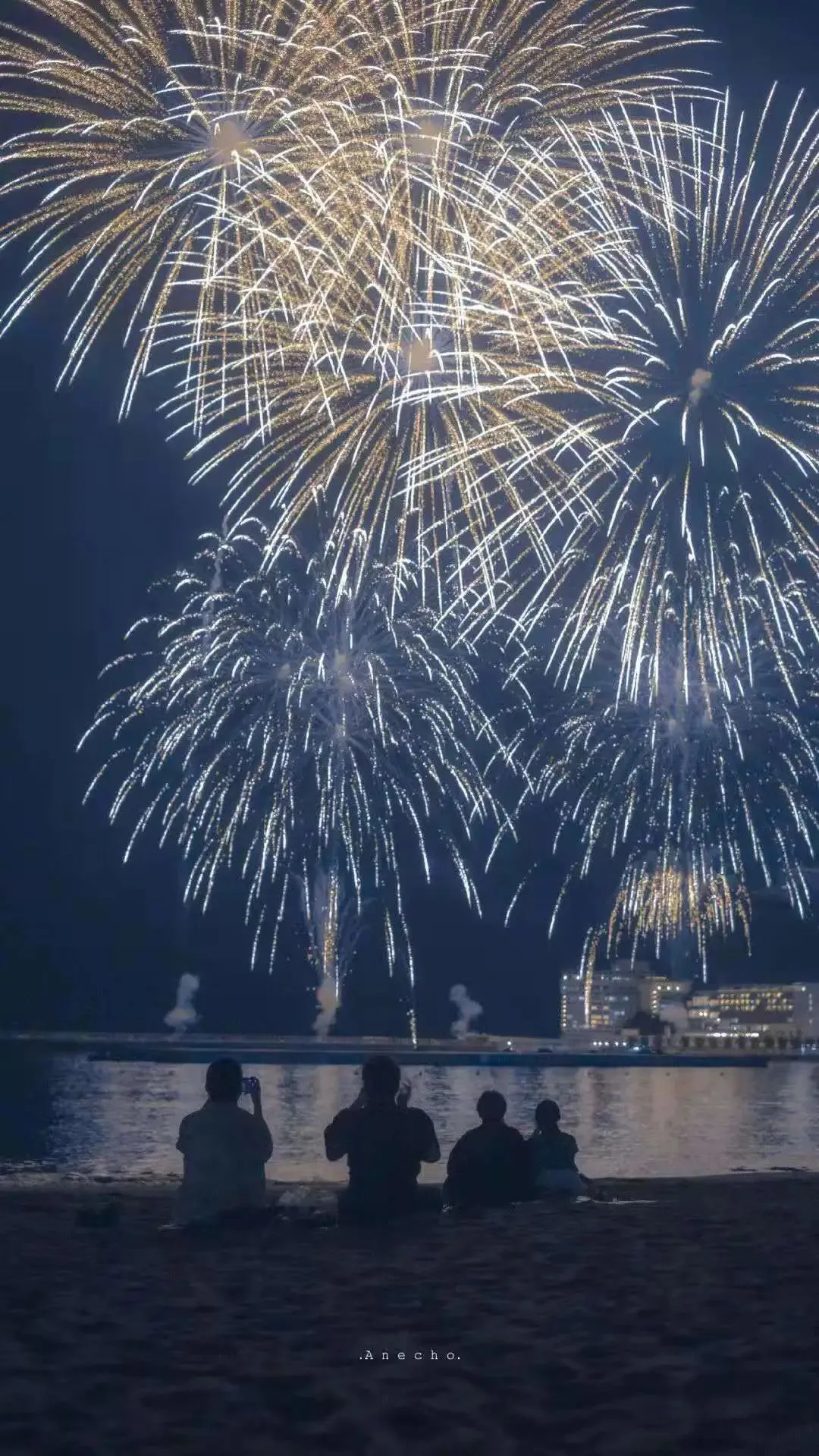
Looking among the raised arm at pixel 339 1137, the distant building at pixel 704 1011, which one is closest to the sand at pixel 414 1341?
the raised arm at pixel 339 1137

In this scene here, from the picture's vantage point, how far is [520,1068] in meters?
84.6

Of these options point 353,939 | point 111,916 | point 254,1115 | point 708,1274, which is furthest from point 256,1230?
point 111,916

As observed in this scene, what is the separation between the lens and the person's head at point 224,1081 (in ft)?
39.1

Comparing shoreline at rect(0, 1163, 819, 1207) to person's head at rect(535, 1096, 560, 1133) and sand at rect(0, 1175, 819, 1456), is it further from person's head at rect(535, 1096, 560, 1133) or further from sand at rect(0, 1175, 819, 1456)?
sand at rect(0, 1175, 819, 1456)

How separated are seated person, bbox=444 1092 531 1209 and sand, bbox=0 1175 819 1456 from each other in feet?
3.78

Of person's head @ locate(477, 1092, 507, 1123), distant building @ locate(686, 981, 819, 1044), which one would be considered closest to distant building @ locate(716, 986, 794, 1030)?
distant building @ locate(686, 981, 819, 1044)

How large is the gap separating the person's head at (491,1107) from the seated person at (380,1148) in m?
1.10

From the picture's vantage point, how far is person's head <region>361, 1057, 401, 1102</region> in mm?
12031

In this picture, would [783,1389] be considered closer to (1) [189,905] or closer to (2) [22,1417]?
(2) [22,1417]

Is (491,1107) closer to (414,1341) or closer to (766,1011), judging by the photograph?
(414,1341)

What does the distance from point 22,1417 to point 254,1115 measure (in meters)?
6.28

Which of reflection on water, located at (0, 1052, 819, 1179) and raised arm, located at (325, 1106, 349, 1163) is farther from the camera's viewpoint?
reflection on water, located at (0, 1052, 819, 1179)

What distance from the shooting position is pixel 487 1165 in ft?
45.1

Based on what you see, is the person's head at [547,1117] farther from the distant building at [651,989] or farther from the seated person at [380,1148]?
the distant building at [651,989]
